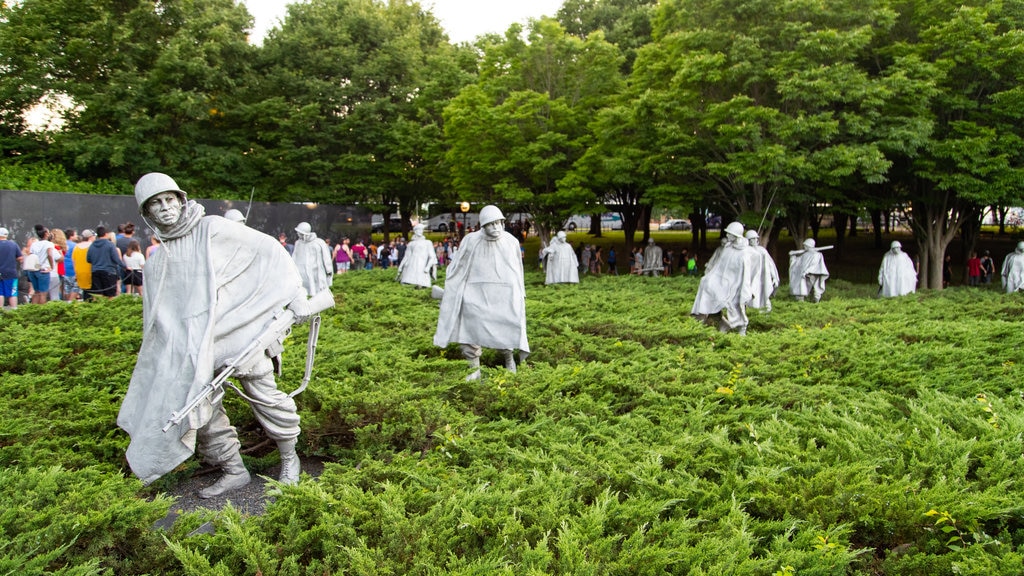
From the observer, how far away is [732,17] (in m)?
19.4

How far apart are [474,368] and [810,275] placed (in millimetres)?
12942

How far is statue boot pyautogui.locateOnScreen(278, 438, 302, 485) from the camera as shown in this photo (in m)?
4.86

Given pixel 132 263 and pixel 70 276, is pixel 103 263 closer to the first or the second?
pixel 132 263

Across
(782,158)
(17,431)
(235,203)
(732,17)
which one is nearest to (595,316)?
(17,431)

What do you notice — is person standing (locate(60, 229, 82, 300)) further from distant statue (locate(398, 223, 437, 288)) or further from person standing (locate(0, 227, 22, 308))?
distant statue (locate(398, 223, 437, 288))

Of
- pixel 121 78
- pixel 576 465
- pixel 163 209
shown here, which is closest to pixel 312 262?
pixel 163 209

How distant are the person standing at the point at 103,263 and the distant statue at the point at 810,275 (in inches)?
601

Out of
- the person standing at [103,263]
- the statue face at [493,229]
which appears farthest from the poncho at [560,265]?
the statue face at [493,229]

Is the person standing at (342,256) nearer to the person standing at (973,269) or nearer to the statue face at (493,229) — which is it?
the statue face at (493,229)

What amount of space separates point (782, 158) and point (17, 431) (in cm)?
1697

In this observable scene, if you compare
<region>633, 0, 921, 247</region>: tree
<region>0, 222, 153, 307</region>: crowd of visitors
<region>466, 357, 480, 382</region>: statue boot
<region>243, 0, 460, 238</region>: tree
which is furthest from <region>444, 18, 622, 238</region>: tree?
<region>466, 357, 480, 382</region>: statue boot

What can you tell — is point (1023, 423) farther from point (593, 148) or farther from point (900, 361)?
point (593, 148)

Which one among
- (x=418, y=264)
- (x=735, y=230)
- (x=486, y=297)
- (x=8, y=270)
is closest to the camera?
(x=486, y=297)

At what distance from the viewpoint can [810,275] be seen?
57.9 feet
